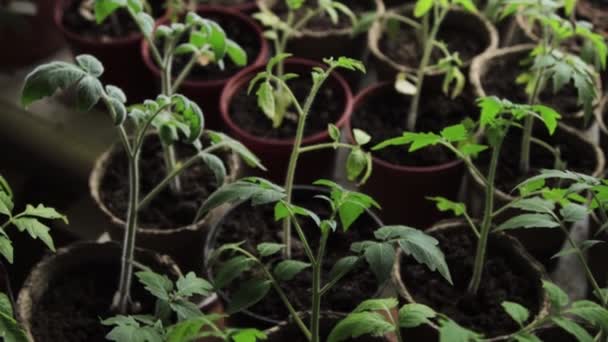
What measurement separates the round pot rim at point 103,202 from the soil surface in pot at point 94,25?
45 cm

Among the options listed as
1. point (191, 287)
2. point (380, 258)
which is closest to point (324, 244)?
point (380, 258)

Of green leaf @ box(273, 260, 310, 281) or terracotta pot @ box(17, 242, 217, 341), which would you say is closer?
green leaf @ box(273, 260, 310, 281)

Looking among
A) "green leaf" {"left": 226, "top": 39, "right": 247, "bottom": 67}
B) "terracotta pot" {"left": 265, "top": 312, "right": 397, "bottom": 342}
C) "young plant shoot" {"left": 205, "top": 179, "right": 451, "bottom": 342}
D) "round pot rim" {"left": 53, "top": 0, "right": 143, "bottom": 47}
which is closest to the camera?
"young plant shoot" {"left": 205, "top": 179, "right": 451, "bottom": 342}

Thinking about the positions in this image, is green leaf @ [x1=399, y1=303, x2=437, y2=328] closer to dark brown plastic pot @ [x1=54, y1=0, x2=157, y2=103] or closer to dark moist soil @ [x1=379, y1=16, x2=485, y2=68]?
dark moist soil @ [x1=379, y1=16, x2=485, y2=68]

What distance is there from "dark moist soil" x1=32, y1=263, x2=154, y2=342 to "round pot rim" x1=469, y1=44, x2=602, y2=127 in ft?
2.83

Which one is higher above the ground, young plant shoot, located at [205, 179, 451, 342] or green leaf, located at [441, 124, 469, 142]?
green leaf, located at [441, 124, 469, 142]

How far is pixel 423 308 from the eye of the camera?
3.21 feet

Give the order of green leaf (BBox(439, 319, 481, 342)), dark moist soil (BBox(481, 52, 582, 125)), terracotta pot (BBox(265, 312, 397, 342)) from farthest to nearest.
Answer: dark moist soil (BBox(481, 52, 582, 125)) < terracotta pot (BBox(265, 312, 397, 342)) < green leaf (BBox(439, 319, 481, 342))

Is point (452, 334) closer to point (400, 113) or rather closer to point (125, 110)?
point (125, 110)

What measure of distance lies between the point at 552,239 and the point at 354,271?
409 millimetres

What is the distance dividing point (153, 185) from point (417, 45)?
832 mm

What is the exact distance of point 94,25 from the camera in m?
2.07

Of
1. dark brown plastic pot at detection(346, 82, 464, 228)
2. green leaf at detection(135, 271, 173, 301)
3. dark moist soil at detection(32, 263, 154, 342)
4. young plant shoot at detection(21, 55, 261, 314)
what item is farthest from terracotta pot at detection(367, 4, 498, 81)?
green leaf at detection(135, 271, 173, 301)

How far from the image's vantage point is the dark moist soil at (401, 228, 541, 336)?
133 cm
